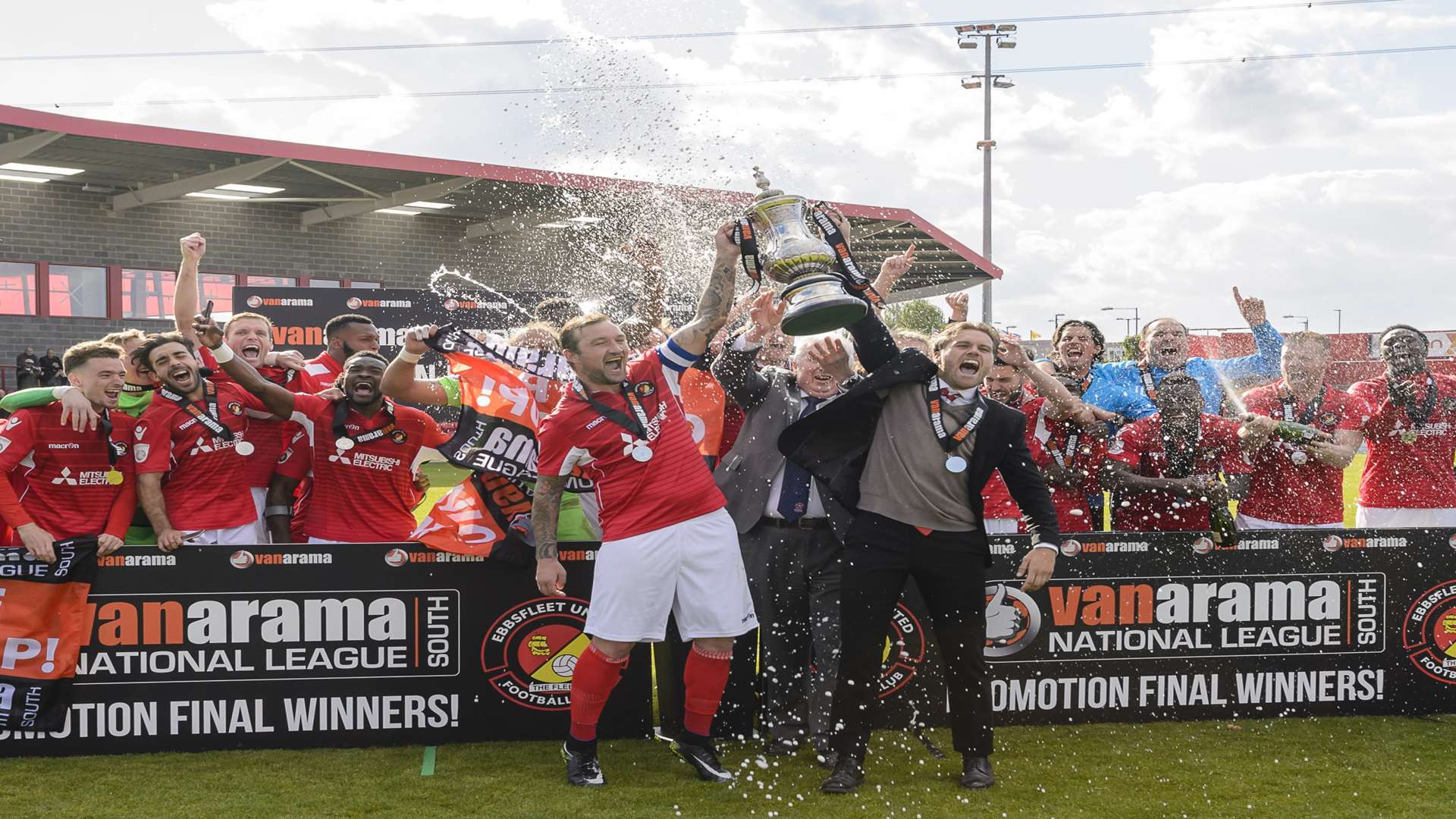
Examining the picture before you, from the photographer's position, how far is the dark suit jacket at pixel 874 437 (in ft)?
15.2

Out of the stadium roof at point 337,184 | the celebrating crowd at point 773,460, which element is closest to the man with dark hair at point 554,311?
the celebrating crowd at point 773,460

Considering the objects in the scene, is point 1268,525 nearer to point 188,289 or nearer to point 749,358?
point 749,358

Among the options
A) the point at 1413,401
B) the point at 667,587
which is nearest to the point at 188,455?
the point at 667,587

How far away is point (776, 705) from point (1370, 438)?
3530mm

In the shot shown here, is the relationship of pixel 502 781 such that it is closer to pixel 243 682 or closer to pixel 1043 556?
pixel 243 682

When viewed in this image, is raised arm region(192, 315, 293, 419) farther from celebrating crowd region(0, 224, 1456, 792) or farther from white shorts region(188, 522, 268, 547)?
white shorts region(188, 522, 268, 547)

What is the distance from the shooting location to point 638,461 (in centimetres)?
463

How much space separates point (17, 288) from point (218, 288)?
328cm

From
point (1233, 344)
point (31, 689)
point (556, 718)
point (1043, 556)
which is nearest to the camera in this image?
point (1043, 556)

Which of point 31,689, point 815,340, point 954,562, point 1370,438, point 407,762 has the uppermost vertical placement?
point 815,340

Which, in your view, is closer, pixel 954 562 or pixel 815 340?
pixel 954 562

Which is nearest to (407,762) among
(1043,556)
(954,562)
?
(954,562)

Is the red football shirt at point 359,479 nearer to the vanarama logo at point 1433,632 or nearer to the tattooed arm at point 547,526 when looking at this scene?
the tattooed arm at point 547,526

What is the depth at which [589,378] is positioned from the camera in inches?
184
